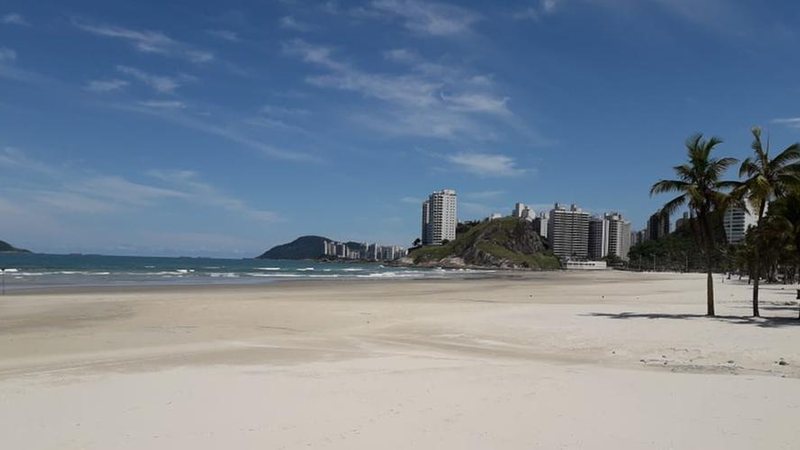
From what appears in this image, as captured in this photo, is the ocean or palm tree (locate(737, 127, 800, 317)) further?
the ocean

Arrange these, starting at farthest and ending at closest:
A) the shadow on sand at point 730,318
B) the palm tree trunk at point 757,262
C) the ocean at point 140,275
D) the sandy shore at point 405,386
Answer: the ocean at point 140,275, the palm tree trunk at point 757,262, the shadow on sand at point 730,318, the sandy shore at point 405,386

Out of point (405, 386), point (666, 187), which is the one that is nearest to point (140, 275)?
point (666, 187)

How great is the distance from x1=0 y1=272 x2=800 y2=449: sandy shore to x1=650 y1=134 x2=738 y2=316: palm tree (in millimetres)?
3900

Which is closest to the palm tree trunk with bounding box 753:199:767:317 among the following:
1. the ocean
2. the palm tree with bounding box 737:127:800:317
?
the palm tree with bounding box 737:127:800:317

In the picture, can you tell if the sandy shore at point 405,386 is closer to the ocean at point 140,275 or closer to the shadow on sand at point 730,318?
the shadow on sand at point 730,318

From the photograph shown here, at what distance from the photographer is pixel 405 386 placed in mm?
9102

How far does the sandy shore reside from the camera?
658 cm

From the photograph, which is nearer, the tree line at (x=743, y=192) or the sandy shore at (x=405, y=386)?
the sandy shore at (x=405, y=386)

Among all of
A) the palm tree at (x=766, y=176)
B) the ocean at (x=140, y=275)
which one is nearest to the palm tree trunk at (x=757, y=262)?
the palm tree at (x=766, y=176)

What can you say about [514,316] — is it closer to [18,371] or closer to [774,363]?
[774,363]

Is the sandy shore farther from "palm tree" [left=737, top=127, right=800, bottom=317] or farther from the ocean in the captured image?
the ocean

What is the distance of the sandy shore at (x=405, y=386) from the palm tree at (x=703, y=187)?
12.8 feet

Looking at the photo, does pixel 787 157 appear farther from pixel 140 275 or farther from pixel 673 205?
pixel 140 275

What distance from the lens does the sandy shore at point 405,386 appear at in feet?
21.6
